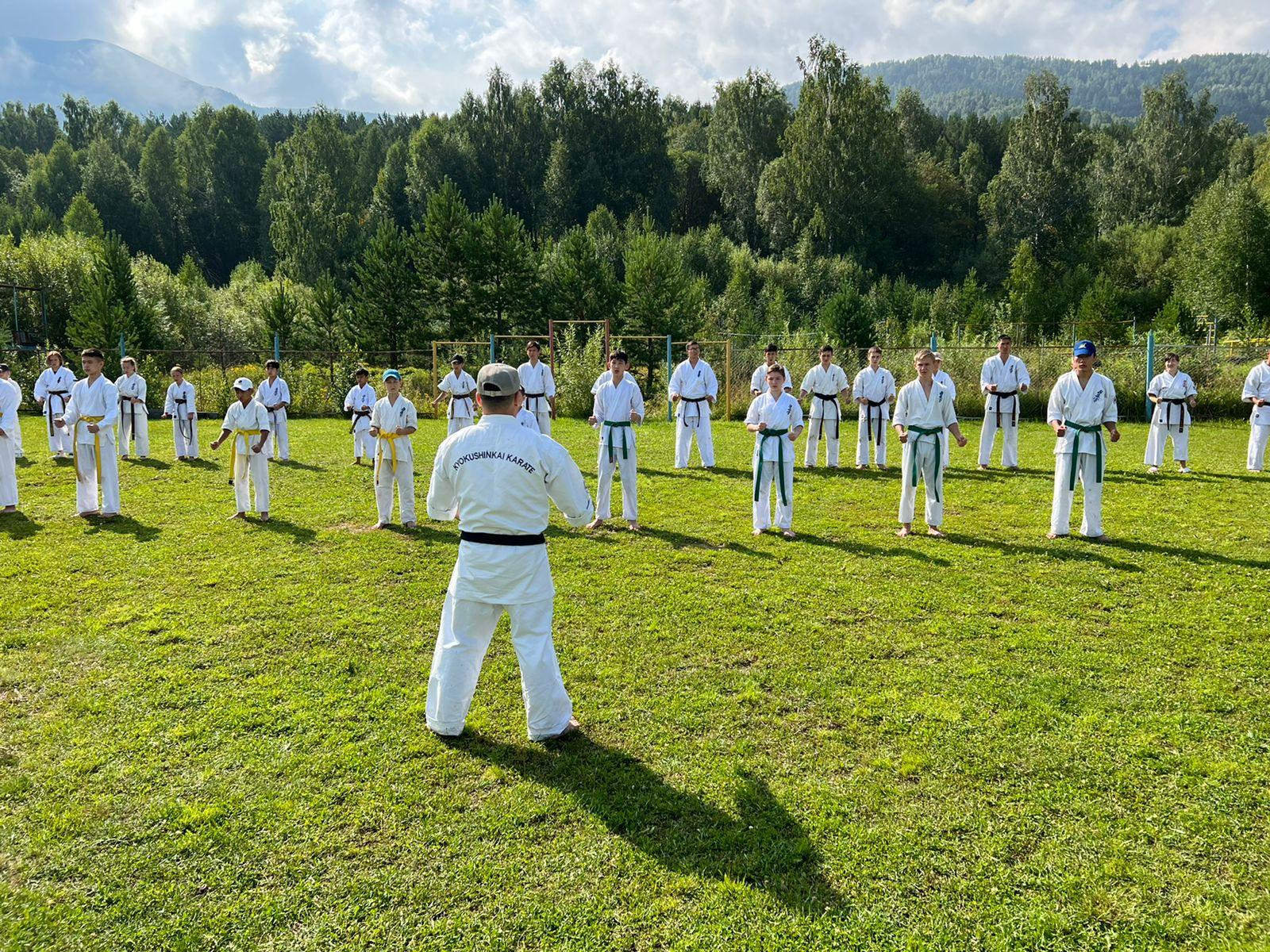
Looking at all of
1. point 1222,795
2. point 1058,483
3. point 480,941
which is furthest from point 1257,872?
point 1058,483

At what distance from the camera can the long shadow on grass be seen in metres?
3.84

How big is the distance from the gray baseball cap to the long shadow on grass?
2260mm

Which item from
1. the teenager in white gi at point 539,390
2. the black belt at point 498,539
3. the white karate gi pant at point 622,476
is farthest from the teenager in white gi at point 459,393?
the black belt at point 498,539

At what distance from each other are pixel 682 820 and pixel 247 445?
9.34m

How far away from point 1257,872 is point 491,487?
4372 mm

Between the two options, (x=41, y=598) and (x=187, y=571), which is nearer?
(x=41, y=598)

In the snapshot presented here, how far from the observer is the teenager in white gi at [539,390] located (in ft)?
52.8

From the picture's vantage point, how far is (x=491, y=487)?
4.85 meters

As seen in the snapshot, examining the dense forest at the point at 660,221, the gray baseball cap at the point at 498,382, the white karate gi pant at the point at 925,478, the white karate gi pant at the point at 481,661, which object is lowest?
the white karate gi pant at the point at 481,661

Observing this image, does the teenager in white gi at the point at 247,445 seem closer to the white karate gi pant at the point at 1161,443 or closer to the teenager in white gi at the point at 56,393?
the teenager in white gi at the point at 56,393

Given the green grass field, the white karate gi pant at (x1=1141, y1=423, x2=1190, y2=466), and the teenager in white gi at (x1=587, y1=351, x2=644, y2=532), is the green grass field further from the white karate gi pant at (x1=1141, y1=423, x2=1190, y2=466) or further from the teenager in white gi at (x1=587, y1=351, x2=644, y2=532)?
the white karate gi pant at (x1=1141, y1=423, x2=1190, y2=466)

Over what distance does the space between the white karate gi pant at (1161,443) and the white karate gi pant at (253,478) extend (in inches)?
602

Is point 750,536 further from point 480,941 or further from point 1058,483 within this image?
point 480,941

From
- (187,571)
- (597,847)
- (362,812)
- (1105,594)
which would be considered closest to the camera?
(597,847)
